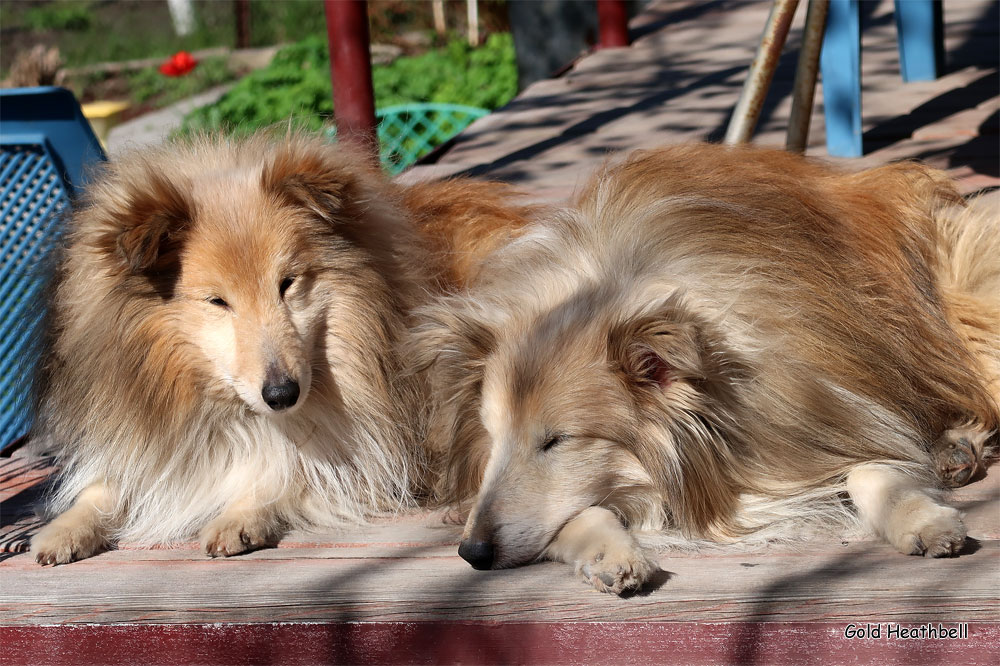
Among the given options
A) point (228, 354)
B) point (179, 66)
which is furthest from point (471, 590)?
point (179, 66)

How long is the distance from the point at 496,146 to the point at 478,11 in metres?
8.59

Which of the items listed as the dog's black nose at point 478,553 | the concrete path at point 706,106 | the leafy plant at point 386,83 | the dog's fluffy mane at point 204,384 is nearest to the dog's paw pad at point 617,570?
the dog's black nose at point 478,553

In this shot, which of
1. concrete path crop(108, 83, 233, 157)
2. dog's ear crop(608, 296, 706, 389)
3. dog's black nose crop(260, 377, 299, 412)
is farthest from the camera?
concrete path crop(108, 83, 233, 157)

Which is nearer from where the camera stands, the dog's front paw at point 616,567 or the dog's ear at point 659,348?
the dog's front paw at point 616,567

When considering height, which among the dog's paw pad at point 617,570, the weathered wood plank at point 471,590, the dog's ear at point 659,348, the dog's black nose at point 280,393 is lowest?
the weathered wood plank at point 471,590

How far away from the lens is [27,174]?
457cm

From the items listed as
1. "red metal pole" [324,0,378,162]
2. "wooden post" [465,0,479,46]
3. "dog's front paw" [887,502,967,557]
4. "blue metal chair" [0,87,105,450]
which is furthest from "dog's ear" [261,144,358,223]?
"wooden post" [465,0,479,46]

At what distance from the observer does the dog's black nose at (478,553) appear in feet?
8.63

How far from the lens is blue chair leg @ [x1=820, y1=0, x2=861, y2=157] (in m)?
5.47

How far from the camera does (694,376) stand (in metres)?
2.67

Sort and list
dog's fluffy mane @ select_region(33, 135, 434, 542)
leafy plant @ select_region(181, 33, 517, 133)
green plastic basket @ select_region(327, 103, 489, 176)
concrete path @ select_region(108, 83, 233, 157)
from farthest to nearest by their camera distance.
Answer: concrete path @ select_region(108, 83, 233, 157) < leafy plant @ select_region(181, 33, 517, 133) < green plastic basket @ select_region(327, 103, 489, 176) < dog's fluffy mane @ select_region(33, 135, 434, 542)

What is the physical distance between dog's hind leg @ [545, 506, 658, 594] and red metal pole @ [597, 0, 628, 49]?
6866 millimetres

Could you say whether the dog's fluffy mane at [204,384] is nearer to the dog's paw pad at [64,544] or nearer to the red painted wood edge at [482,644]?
the dog's paw pad at [64,544]

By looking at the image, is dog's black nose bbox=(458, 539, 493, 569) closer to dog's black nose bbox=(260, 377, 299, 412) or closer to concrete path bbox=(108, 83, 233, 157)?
dog's black nose bbox=(260, 377, 299, 412)
